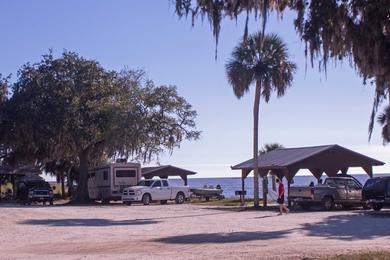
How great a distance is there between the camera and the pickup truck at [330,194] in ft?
110

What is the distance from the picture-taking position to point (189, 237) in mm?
18984

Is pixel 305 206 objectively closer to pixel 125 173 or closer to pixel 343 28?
pixel 125 173

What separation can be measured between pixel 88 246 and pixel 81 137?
32.6 metres

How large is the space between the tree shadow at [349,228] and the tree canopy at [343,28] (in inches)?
280

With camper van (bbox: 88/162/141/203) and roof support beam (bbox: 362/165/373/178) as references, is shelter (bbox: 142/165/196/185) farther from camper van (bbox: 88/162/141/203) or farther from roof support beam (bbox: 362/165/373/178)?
roof support beam (bbox: 362/165/373/178)

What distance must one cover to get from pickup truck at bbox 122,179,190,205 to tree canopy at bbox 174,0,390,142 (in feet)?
98.6

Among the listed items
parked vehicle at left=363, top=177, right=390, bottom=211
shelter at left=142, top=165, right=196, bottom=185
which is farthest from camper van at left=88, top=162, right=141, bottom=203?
parked vehicle at left=363, top=177, right=390, bottom=211

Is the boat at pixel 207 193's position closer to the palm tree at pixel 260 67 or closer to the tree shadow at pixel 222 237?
the palm tree at pixel 260 67

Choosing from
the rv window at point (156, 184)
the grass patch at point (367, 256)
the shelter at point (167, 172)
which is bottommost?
the grass patch at point (367, 256)

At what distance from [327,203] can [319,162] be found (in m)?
5.18

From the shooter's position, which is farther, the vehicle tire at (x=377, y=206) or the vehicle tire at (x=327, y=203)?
the vehicle tire at (x=327, y=203)

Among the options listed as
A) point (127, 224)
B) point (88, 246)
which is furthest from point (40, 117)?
point (88, 246)

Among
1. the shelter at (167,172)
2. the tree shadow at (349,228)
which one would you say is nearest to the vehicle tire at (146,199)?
the shelter at (167,172)

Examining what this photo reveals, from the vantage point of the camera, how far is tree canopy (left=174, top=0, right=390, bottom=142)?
11430 mm
